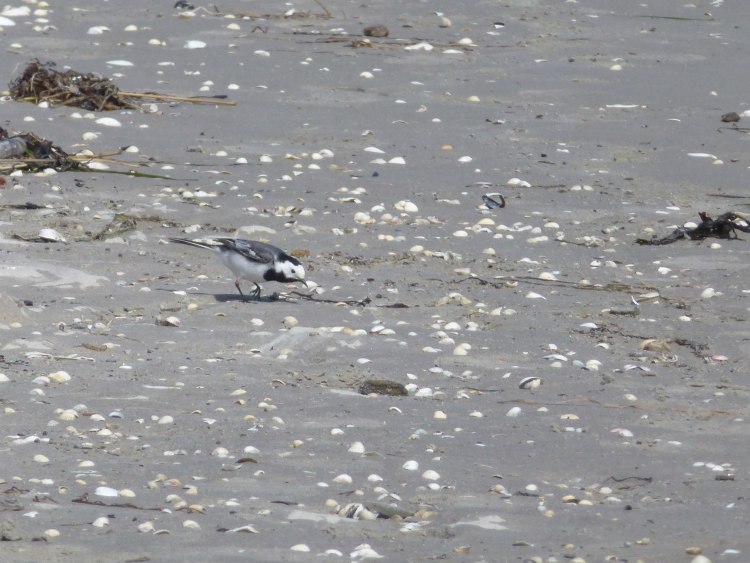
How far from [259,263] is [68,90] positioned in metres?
3.71

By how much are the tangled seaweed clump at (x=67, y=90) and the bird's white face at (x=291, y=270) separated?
3.55 metres

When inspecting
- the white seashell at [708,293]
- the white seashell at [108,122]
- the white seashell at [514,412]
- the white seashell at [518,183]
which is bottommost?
the white seashell at [708,293]

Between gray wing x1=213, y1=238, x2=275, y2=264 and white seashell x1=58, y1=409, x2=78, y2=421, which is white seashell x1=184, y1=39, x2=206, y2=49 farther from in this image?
white seashell x1=58, y1=409, x2=78, y2=421

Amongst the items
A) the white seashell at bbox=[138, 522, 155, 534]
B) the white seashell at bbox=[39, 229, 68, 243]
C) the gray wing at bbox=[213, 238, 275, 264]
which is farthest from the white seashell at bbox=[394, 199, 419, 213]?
the white seashell at bbox=[138, 522, 155, 534]

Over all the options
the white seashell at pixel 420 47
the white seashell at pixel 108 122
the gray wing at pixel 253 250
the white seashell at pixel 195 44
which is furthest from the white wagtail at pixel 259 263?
the white seashell at pixel 420 47

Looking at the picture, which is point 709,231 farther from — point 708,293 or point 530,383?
point 530,383

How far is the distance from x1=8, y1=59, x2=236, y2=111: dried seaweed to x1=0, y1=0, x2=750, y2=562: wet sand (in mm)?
146

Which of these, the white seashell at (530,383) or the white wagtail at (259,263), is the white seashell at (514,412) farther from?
the white wagtail at (259,263)

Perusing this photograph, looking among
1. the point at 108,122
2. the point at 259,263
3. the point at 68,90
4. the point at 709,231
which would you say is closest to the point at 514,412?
the point at 259,263

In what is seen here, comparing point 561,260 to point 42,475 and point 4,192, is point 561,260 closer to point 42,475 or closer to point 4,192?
point 4,192

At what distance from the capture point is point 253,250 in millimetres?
7184

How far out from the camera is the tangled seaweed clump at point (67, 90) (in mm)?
10094

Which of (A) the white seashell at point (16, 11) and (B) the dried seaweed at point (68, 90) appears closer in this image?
(B) the dried seaweed at point (68, 90)

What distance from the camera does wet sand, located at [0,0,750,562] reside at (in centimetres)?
452
